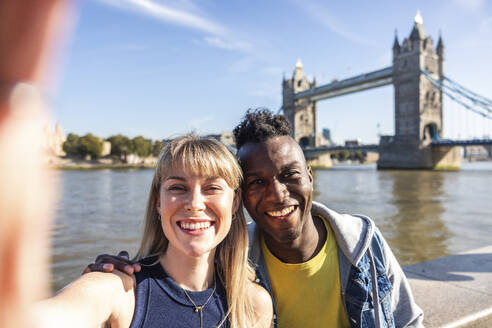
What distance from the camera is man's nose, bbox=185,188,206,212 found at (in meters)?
1.37

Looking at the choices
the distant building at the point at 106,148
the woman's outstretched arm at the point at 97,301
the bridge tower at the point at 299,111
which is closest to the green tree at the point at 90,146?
the distant building at the point at 106,148

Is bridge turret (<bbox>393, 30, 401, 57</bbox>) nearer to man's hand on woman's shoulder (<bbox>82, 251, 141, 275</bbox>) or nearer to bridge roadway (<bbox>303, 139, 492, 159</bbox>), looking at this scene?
bridge roadway (<bbox>303, 139, 492, 159</bbox>)

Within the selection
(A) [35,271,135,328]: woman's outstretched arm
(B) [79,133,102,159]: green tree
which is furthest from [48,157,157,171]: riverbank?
(A) [35,271,135,328]: woman's outstretched arm

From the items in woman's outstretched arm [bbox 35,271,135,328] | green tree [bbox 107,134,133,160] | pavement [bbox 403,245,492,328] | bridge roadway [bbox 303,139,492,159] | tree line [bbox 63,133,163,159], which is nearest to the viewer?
woman's outstretched arm [bbox 35,271,135,328]

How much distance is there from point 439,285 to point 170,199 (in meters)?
1.90

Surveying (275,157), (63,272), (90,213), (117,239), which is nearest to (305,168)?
(275,157)

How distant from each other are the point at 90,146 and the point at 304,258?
61.5m

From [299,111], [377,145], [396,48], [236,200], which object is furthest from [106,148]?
[236,200]

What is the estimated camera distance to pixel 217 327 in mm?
1371

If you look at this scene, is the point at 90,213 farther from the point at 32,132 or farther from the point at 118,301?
the point at 32,132

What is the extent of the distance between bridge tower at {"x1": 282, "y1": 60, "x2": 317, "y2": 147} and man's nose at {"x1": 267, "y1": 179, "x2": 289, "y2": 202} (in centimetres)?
5550

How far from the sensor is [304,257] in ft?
5.88

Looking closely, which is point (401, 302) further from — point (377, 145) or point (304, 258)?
point (377, 145)

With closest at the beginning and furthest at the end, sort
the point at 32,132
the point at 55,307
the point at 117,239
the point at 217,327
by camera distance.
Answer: the point at 32,132 → the point at 55,307 → the point at 217,327 → the point at 117,239
